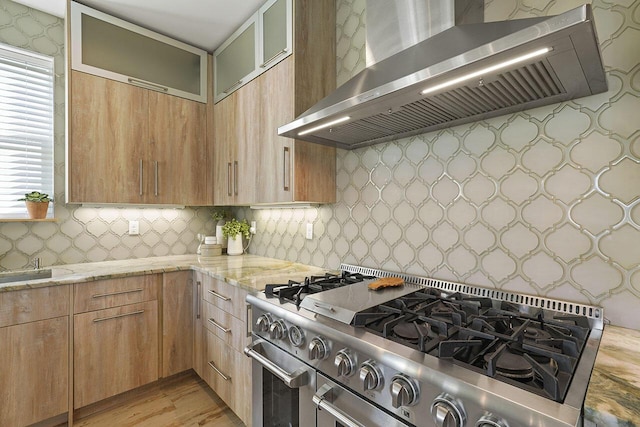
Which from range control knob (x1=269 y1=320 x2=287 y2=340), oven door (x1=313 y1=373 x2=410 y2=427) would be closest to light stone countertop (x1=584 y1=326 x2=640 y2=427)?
oven door (x1=313 y1=373 x2=410 y2=427)

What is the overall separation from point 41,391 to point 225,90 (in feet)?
7.39

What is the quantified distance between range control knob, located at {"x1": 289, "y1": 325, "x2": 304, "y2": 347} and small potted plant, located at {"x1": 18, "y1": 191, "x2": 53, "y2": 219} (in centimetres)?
204

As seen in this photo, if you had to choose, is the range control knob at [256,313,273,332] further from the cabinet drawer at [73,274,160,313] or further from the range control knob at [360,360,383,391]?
the cabinet drawer at [73,274,160,313]

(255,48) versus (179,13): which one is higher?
(179,13)

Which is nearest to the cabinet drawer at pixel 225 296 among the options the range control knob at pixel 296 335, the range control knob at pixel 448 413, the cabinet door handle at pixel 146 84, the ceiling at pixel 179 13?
the range control knob at pixel 296 335

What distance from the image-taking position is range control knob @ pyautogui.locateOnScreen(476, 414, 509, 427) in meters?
0.64

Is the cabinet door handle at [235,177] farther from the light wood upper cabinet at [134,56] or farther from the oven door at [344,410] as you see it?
the oven door at [344,410]

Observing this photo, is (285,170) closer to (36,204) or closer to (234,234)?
(234,234)

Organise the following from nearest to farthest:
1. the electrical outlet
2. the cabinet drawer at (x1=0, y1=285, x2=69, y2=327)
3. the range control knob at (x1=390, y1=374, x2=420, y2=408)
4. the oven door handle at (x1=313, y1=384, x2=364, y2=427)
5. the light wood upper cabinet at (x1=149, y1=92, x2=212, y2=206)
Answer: the range control knob at (x1=390, y1=374, x2=420, y2=408) → the oven door handle at (x1=313, y1=384, x2=364, y2=427) → the cabinet drawer at (x1=0, y1=285, x2=69, y2=327) → the light wood upper cabinet at (x1=149, y1=92, x2=212, y2=206) → the electrical outlet

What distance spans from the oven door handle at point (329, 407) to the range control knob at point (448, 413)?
297mm

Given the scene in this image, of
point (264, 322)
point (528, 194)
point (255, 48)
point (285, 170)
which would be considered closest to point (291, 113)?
point (285, 170)

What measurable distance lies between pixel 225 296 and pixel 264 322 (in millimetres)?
563

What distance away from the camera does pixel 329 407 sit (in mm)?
1010

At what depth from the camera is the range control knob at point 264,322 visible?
54.1 inches
